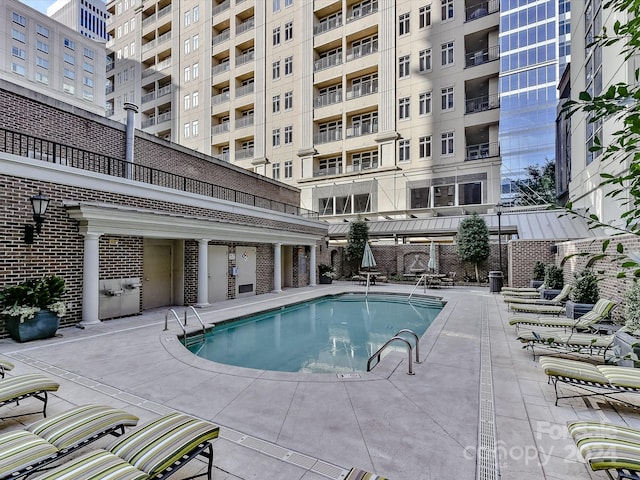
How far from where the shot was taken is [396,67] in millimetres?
25266

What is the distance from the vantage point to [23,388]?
3.89m

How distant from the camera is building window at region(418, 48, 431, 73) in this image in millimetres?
24391

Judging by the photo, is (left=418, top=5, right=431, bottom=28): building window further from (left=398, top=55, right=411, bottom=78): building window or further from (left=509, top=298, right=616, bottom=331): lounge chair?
(left=509, top=298, right=616, bottom=331): lounge chair

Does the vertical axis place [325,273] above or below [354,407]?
above

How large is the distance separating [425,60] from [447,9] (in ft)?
12.0

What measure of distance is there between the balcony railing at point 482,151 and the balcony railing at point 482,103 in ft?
7.89

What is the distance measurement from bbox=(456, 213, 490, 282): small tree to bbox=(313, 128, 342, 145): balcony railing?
497 inches

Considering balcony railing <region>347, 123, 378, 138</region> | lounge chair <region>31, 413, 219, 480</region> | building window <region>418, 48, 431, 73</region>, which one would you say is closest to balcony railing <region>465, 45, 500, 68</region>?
building window <region>418, 48, 431, 73</region>

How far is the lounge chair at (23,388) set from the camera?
3.74 meters

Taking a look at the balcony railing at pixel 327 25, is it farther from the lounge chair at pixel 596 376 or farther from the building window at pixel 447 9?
the lounge chair at pixel 596 376

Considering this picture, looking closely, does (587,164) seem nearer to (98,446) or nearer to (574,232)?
(574,232)

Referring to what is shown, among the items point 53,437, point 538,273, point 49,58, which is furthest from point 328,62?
point 49,58

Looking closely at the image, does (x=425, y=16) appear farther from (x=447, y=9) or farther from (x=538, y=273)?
(x=538, y=273)

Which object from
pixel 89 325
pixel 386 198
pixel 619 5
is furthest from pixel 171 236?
pixel 386 198
